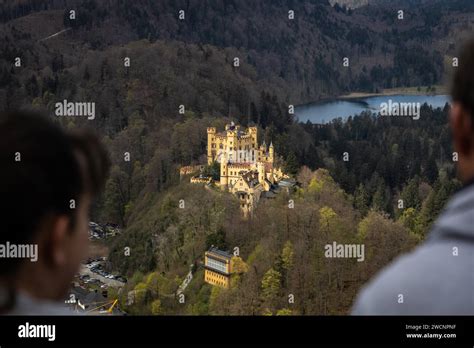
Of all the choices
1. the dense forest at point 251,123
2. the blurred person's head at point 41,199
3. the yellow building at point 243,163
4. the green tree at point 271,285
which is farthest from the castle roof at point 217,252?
the blurred person's head at point 41,199

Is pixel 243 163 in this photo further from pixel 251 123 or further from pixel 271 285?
pixel 251 123

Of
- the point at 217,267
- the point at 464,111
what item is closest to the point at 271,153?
the point at 217,267

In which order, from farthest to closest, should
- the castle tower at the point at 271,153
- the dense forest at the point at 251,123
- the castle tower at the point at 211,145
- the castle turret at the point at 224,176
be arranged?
the castle tower at the point at 211,145 < the castle tower at the point at 271,153 < the castle turret at the point at 224,176 < the dense forest at the point at 251,123

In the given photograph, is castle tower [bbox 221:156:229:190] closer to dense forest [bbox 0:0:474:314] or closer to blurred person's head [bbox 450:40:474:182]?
dense forest [bbox 0:0:474:314]

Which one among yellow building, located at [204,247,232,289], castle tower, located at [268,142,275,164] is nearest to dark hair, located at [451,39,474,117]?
yellow building, located at [204,247,232,289]

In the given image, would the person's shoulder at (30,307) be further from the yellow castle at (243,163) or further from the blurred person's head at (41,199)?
the yellow castle at (243,163)

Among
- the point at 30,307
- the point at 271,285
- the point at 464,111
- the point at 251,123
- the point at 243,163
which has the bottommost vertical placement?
the point at 271,285

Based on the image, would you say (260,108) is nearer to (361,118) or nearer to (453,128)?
(361,118)
